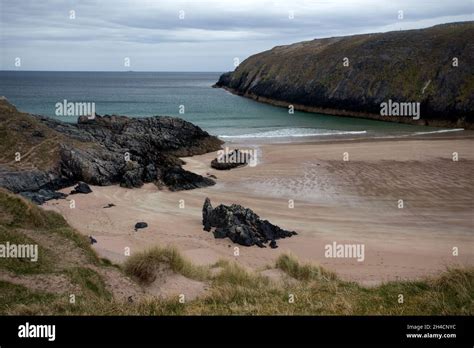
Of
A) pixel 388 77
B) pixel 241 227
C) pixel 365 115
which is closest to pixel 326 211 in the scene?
pixel 241 227

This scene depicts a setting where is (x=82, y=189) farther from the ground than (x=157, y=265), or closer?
farther from the ground

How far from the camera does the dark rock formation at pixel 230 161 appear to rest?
30858mm

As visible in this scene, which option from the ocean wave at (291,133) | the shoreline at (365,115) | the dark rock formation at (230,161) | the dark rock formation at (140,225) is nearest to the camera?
the dark rock formation at (140,225)

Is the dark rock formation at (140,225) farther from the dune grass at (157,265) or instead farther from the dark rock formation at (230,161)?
the dark rock formation at (230,161)

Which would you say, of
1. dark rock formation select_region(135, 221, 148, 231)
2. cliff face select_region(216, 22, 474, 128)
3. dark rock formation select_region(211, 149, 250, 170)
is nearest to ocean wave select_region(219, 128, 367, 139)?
cliff face select_region(216, 22, 474, 128)

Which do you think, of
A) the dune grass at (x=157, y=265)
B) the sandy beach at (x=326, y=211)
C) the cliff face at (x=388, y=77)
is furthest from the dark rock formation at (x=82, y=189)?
the cliff face at (x=388, y=77)

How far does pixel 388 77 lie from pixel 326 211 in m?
53.2

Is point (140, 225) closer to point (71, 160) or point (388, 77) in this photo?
point (71, 160)

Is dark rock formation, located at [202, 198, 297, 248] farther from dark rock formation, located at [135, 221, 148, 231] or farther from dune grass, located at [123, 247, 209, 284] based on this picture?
dune grass, located at [123, 247, 209, 284]

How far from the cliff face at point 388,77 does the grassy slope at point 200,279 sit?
164 feet

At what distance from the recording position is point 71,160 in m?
26.2
